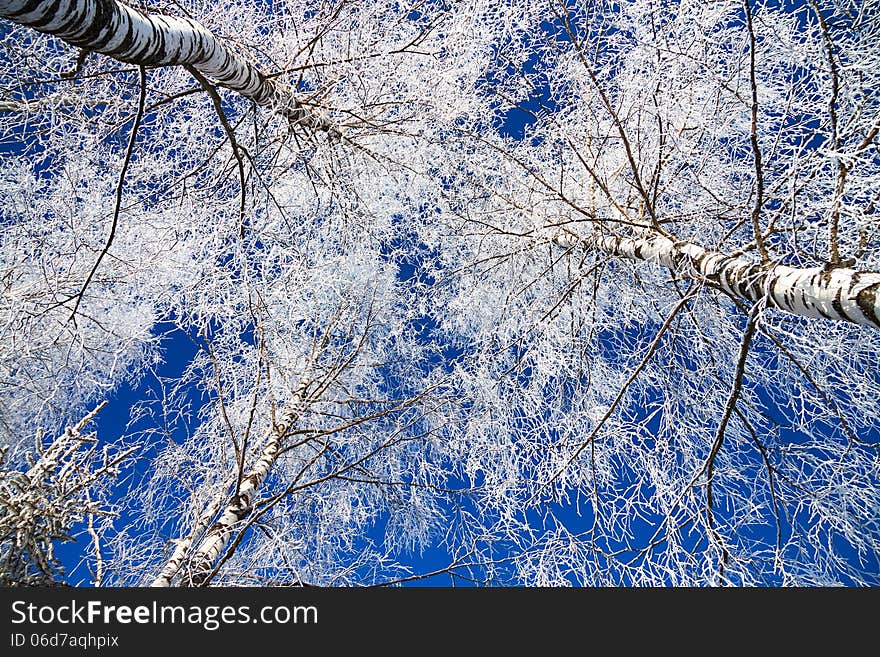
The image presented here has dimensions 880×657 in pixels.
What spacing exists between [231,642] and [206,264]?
99.6 inches

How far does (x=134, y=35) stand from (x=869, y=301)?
264cm

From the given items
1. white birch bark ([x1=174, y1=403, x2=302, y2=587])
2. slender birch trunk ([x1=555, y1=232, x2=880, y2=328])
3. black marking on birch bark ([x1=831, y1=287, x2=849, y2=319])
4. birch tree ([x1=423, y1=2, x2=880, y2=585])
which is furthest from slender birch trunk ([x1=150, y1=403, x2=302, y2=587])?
black marking on birch bark ([x1=831, y1=287, x2=849, y2=319])

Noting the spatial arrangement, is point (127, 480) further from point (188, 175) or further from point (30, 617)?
point (188, 175)

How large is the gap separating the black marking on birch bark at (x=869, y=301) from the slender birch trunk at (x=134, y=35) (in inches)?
100

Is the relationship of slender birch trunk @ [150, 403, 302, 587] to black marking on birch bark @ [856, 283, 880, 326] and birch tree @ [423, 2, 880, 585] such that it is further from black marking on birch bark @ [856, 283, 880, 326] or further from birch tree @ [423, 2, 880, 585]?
black marking on birch bark @ [856, 283, 880, 326]

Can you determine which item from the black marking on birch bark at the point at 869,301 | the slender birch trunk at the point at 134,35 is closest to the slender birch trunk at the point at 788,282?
the black marking on birch bark at the point at 869,301

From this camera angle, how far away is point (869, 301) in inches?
50.4

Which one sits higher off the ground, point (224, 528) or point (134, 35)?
point (134, 35)

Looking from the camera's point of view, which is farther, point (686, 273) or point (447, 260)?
point (447, 260)

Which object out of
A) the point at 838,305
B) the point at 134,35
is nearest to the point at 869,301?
the point at 838,305

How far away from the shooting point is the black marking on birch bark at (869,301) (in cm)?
127

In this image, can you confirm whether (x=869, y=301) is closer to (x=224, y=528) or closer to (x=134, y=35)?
(x=134, y=35)

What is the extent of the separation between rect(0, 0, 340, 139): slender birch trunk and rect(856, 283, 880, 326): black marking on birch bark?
254 centimetres

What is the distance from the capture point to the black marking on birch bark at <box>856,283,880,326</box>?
4.17 feet
